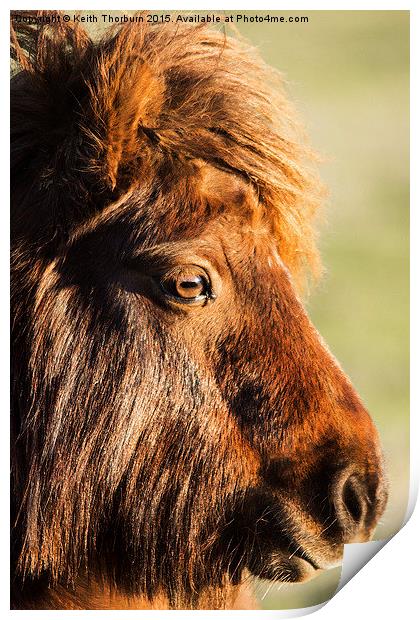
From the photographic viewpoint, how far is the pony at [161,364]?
0.95 m

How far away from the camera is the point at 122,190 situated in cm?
98

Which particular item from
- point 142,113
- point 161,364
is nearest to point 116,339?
point 161,364

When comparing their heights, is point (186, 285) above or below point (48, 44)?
below

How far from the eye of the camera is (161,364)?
96 centimetres

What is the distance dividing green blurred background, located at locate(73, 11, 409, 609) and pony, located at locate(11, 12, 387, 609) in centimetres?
13

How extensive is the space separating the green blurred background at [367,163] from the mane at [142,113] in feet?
0.33

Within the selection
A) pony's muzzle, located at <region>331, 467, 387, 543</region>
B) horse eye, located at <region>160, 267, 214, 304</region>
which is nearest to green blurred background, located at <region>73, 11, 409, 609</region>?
pony's muzzle, located at <region>331, 467, 387, 543</region>

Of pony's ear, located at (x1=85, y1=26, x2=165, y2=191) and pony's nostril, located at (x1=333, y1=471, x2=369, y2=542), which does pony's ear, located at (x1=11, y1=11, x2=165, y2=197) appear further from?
pony's nostril, located at (x1=333, y1=471, x2=369, y2=542)

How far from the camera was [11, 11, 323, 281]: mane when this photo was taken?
3.15ft

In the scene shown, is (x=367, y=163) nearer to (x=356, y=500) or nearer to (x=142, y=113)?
(x=142, y=113)

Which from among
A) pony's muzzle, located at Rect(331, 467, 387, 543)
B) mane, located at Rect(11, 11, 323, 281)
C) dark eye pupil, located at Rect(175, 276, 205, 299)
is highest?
mane, located at Rect(11, 11, 323, 281)

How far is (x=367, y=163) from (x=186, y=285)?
0.47 metres

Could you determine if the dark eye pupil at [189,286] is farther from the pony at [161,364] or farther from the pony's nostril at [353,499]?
the pony's nostril at [353,499]
